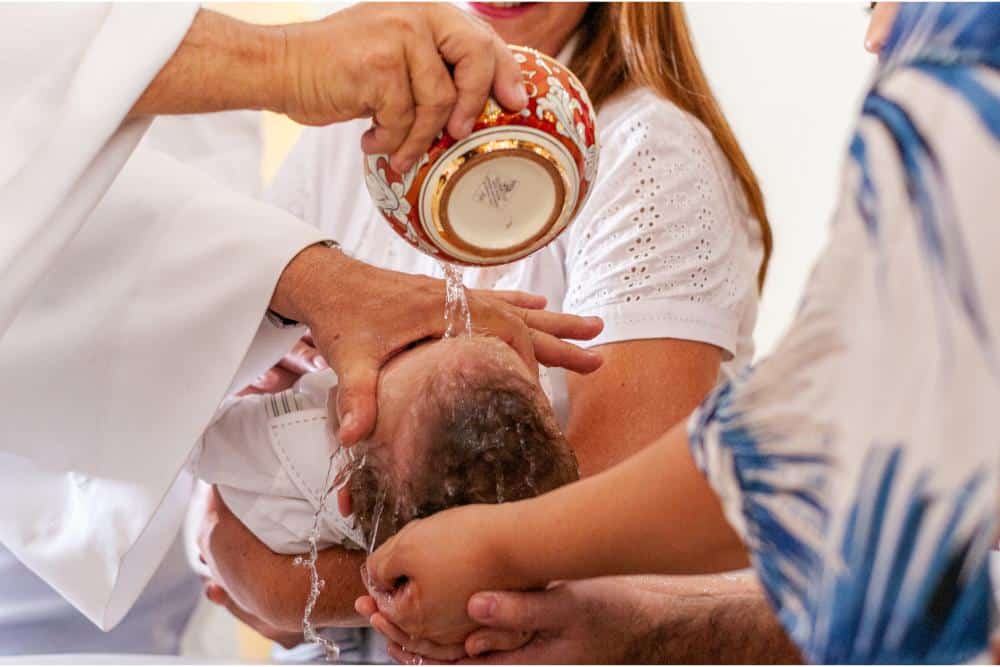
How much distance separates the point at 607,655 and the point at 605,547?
38cm

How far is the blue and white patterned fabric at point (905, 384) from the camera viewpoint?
0.85 metres

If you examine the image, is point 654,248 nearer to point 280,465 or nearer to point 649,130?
point 649,130

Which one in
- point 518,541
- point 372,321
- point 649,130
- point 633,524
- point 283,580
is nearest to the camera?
point 633,524

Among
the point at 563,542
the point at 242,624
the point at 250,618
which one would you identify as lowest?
the point at 242,624

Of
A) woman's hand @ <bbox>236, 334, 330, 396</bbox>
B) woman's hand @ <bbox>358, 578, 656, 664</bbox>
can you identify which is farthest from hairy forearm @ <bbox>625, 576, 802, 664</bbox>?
woman's hand @ <bbox>236, 334, 330, 396</bbox>

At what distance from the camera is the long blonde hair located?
2086 millimetres

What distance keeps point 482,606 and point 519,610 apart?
0.05 m

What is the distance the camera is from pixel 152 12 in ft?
4.92

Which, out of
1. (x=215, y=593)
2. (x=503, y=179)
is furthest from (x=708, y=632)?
(x=215, y=593)

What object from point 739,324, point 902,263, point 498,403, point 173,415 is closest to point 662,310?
point 739,324

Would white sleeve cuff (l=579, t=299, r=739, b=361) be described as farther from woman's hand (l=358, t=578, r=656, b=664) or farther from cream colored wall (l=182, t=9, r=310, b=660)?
cream colored wall (l=182, t=9, r=310, b=660)

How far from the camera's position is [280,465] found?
1707 millimetres

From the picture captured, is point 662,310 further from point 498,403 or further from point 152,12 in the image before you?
point 152,12

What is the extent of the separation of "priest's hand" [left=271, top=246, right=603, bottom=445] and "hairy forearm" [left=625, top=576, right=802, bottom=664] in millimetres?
348
